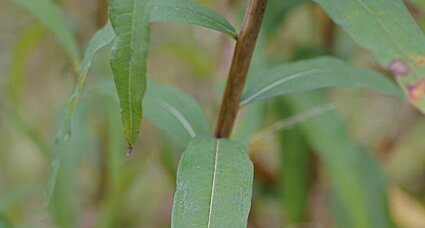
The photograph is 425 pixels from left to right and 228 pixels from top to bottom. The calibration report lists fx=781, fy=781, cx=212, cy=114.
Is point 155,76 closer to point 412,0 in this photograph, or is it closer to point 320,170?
point 320,170

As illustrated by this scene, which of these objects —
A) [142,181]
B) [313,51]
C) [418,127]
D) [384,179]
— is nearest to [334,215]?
[384,179]

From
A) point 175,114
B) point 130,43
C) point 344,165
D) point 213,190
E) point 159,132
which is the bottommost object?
point 159,132

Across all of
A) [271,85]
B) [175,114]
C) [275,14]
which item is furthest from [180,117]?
[275,14]

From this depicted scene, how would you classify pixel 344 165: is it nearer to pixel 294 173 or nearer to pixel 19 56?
pixel 294 173

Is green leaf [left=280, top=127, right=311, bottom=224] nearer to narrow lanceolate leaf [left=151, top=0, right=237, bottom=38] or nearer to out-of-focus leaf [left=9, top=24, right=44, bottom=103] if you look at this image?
out-of-focus leaf [left=9, top=24, right=44, bottom=103]

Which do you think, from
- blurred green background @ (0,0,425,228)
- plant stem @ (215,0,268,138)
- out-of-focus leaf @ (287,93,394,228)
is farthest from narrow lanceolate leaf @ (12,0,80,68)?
out-of-focus leaf @ (287,93,394,228)

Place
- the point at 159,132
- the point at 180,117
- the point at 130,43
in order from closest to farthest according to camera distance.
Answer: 1. the point at 130,43
2. the point at 180,117
3. the point at 159,132

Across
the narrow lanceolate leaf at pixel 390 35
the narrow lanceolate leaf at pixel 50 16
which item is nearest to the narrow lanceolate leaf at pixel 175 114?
the narrow lanceolate leaf at pixel 50 16

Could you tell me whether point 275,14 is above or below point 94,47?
below
